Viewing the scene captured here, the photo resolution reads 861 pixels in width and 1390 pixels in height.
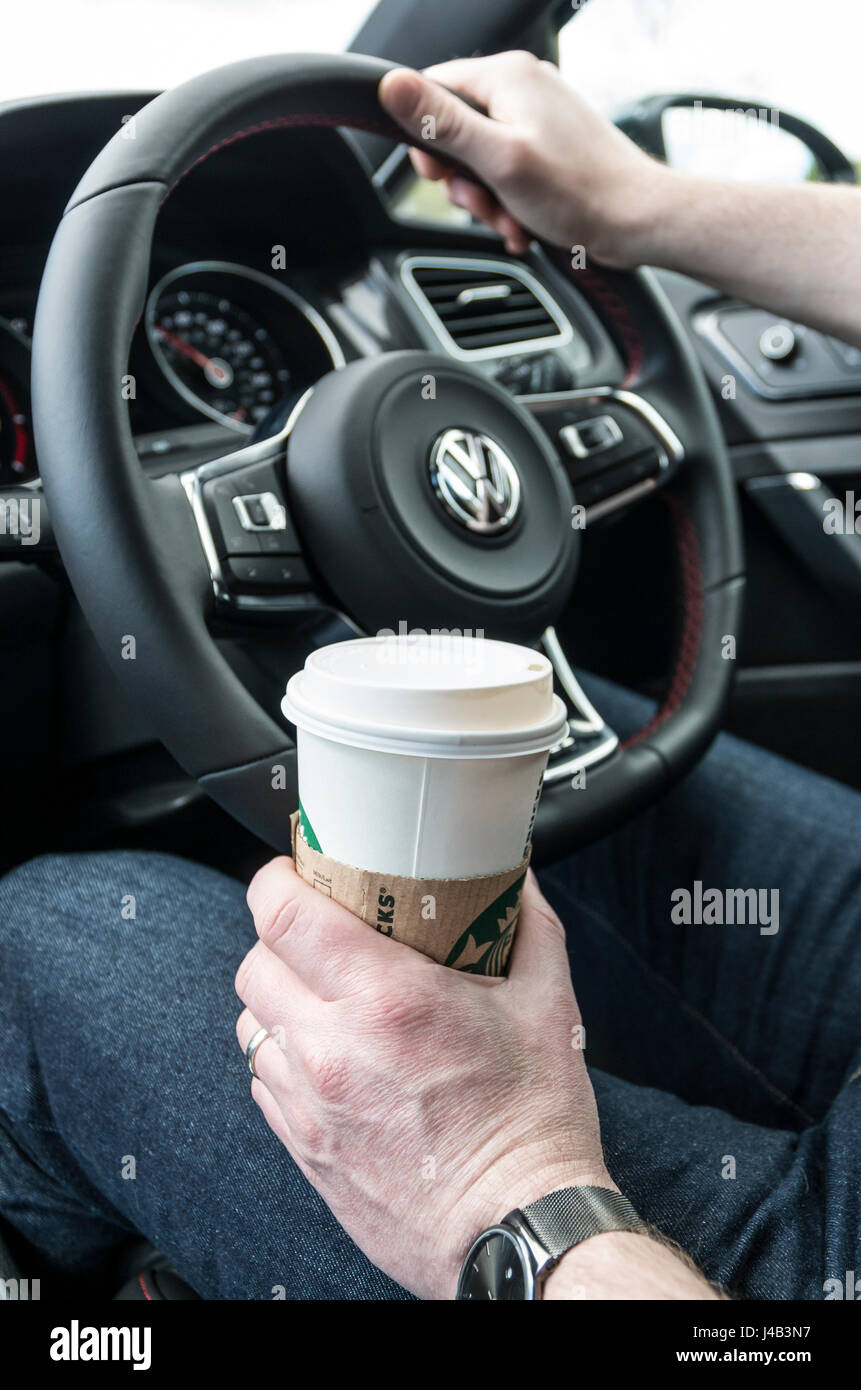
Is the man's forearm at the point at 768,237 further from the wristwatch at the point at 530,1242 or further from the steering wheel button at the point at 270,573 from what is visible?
the wristwatch at the point at 530,1242

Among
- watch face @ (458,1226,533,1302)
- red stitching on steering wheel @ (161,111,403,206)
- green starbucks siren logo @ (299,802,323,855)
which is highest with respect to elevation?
red stitching on steering wheel @ (161,111,403,206)

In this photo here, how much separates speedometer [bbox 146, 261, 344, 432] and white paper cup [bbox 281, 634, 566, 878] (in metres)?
0.73

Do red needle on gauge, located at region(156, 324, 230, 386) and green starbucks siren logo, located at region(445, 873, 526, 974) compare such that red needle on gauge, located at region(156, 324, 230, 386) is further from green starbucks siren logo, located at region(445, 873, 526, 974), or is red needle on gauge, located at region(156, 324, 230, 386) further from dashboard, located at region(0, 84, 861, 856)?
green starbucks siren logo, located at region(445, 873, 526, 974)

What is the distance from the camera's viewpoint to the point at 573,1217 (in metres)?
0.51

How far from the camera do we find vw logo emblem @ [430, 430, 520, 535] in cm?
82

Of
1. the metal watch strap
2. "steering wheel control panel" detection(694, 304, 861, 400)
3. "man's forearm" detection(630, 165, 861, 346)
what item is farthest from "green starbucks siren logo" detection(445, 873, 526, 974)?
"steering wheel control panel" detection(694, 304, 861, 400)

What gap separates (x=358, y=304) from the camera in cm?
119

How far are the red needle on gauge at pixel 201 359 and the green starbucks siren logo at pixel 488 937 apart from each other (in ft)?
2.75

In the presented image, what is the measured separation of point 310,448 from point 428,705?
15.8 inches

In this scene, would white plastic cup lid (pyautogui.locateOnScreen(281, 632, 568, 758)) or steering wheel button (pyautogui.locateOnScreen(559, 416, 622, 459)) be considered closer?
white plastic cup lid (pyautogui.locateOnScreen(281, 632, 568, 758))

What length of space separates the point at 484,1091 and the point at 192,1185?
22cm

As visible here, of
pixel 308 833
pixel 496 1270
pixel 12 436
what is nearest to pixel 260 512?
pixel 308 833

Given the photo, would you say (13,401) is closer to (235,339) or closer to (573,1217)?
(235,339)
